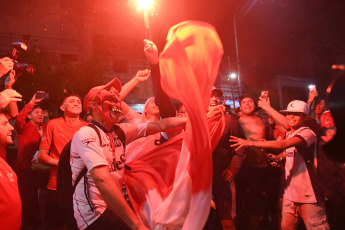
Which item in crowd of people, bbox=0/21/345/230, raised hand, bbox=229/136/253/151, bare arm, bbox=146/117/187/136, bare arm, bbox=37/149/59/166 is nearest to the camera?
crowd of people, bbox=0/21/345/230

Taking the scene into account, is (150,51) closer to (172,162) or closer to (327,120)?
(172,162)

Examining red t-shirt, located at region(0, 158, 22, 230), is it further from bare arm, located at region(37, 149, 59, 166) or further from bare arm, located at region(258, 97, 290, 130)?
bare arm, located at region(258, 97, 290, 130)

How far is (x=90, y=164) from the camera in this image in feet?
7.83

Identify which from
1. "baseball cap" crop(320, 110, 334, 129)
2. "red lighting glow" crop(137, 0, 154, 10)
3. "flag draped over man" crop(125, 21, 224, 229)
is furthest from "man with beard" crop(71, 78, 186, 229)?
"baseball cap" crop(320, 110, 334, 129)

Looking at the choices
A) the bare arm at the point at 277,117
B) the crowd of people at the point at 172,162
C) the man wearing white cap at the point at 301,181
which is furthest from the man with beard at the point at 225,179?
the bare arm at the point at 277,117

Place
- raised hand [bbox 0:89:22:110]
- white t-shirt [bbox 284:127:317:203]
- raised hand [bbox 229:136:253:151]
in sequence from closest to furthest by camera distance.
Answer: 1. raised hand [bbox 0:89:22:110]
2. raised hand [bbox 229:136:253:151]
3. white t-shirt [bbox 284:127:317:203]

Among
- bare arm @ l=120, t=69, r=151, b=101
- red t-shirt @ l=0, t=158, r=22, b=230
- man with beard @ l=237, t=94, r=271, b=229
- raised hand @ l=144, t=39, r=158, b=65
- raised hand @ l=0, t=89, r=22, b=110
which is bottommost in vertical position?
man with beard @ l=237, t=94, r=271, b=229

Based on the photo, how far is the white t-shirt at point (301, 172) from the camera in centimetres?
427

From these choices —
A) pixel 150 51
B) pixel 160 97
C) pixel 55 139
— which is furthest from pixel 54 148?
pixel 150 51

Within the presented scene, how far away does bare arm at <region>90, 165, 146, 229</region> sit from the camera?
7.45 ft

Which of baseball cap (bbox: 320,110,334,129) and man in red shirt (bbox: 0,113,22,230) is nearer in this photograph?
man in red shirt (bbox: 0,113,22,230)

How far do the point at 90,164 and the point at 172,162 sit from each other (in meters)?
0.91

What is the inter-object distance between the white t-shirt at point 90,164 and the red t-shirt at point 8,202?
0.63 metres

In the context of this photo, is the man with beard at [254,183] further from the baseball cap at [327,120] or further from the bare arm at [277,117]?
the baseball cap at [327,120]
